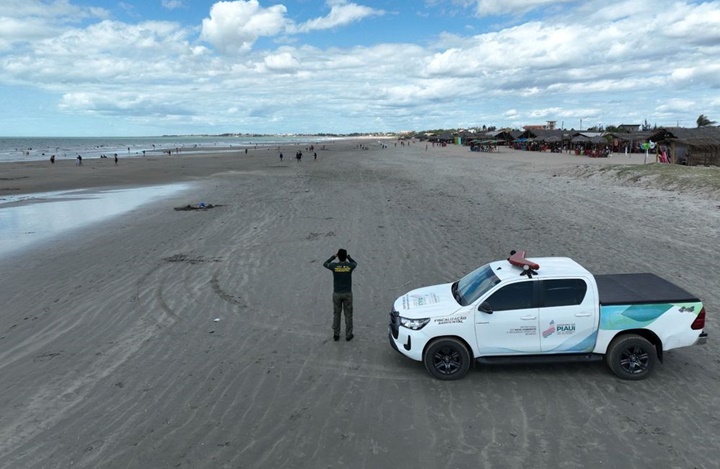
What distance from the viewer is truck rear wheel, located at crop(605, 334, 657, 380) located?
22.8 ft

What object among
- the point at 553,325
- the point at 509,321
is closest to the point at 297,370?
the point at 509,321

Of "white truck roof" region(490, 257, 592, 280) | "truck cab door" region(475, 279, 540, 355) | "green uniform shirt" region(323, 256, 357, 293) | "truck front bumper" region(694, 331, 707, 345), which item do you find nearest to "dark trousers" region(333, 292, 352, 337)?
"green uniform shirt" region(323, 256, 357, 293)

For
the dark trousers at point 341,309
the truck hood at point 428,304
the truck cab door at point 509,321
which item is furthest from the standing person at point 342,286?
the truck cab door at point 509,321

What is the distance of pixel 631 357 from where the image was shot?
7.05 m

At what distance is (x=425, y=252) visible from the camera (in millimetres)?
14617

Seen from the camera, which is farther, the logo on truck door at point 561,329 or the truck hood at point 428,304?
the truck hood at point 428,304

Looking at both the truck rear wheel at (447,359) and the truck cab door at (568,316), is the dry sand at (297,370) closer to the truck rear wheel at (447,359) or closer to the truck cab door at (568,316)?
the truck rear wheel at (447,359)

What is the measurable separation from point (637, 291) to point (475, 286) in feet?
8.25

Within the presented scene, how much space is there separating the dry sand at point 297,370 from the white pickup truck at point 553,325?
1.37 ft

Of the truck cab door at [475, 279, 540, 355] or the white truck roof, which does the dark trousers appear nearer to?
the truck cab door at [475, 279, 540, 355]

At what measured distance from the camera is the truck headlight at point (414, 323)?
7.17 meters

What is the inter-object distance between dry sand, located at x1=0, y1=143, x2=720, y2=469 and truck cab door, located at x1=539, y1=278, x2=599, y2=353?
609mm

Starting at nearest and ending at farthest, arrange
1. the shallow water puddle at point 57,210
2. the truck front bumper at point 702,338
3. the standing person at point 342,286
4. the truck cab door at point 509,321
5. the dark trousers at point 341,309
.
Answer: the truck front bumper at point 702,338
the truck cab door at point 509,321
the standing person at point 342,286
the dark trousers at point 341,309
the shallow water puddle at point 57,210

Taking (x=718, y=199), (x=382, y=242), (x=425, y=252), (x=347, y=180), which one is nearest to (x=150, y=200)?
(x=347, y=180)
